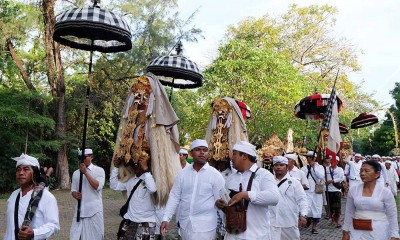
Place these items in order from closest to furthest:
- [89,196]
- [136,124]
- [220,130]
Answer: [136,124], [89,196], [220,130]

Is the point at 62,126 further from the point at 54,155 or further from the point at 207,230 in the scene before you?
the point at 207,230

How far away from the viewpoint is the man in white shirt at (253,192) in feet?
16.7

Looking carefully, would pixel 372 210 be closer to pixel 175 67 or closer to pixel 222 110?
pixel 222 110

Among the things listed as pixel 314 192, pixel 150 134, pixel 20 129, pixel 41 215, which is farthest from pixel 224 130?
pixel 20 129

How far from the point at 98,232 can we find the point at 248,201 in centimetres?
316

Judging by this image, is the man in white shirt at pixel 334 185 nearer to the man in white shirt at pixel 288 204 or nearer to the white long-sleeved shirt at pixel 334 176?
the white long-sleeved shirt at pixel 334 176

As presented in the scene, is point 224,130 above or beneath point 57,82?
beneath

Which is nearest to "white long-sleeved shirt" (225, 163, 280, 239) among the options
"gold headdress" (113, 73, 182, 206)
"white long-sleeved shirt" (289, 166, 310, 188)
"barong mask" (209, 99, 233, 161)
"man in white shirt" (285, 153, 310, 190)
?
"gold headdress" (113, 73, 182, 206)

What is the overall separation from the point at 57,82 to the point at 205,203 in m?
19.4

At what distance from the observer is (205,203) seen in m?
5.71

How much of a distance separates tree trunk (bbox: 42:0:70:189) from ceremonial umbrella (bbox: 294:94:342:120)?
42.6 feet

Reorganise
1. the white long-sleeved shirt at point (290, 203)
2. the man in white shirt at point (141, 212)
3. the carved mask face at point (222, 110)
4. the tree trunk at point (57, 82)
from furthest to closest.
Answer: the tree trunk at point (57, 82) < the carved mask face at point (222, 110) < the white long-sleeved shirt at point (290, 203) < the man in white shirt at point (141, 212)

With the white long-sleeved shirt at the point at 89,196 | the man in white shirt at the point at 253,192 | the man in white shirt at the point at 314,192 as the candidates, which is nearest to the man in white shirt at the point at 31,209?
the man in white shirt at the point at 253,192

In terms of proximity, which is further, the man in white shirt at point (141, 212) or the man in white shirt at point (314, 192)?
the man in white shirt at point (314, 192)
